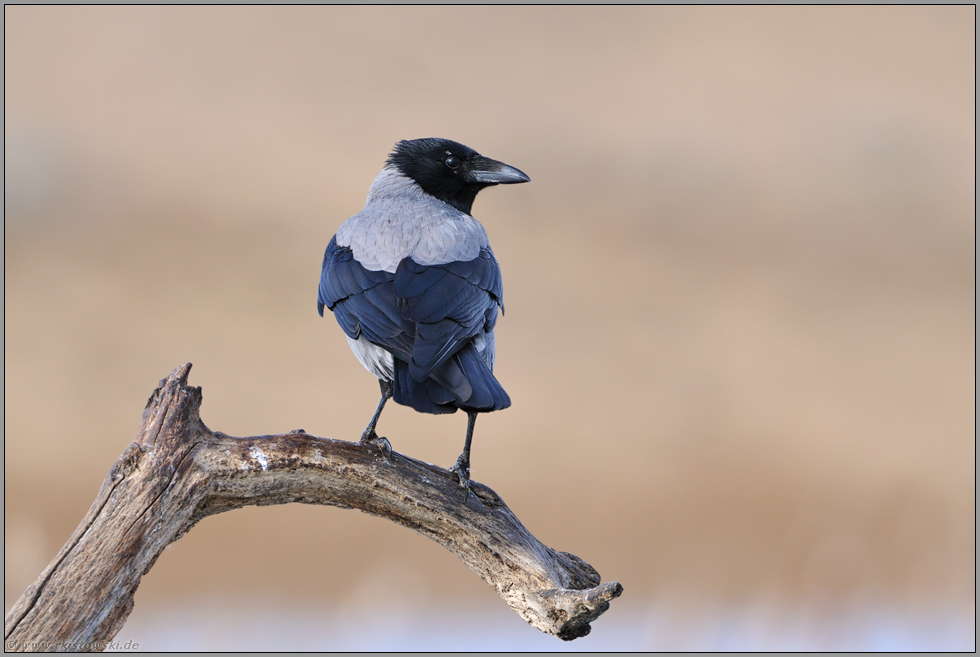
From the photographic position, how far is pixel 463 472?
420 centimetres

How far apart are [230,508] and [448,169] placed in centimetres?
266

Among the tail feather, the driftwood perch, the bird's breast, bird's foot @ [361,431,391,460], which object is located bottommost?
the driftwood perch

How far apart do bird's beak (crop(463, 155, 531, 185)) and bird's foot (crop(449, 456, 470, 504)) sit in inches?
Result: 77.5

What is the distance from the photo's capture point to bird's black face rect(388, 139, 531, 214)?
5.47 metres

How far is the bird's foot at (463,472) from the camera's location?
414 centimetres

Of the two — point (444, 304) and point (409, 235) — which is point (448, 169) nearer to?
point (409, 235)

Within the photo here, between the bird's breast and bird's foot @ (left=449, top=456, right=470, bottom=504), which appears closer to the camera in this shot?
bird's foot @ (left=449, top=456, right=470, bottom=504)

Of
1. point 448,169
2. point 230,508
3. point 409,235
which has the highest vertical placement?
point 448,169

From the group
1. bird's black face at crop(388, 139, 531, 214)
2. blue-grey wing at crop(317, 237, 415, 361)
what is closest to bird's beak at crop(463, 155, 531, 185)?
bird's black face at crop(388, 139, 531, 214)

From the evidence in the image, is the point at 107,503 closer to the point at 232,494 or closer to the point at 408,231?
the point at 232,494

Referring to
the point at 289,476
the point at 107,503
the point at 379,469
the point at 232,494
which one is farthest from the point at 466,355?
the point at 107,503

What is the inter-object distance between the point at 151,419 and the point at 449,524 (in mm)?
1444

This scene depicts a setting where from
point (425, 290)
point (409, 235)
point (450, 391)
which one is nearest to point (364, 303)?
point (425, 290)

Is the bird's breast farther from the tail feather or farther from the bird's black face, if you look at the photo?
the tail feather
